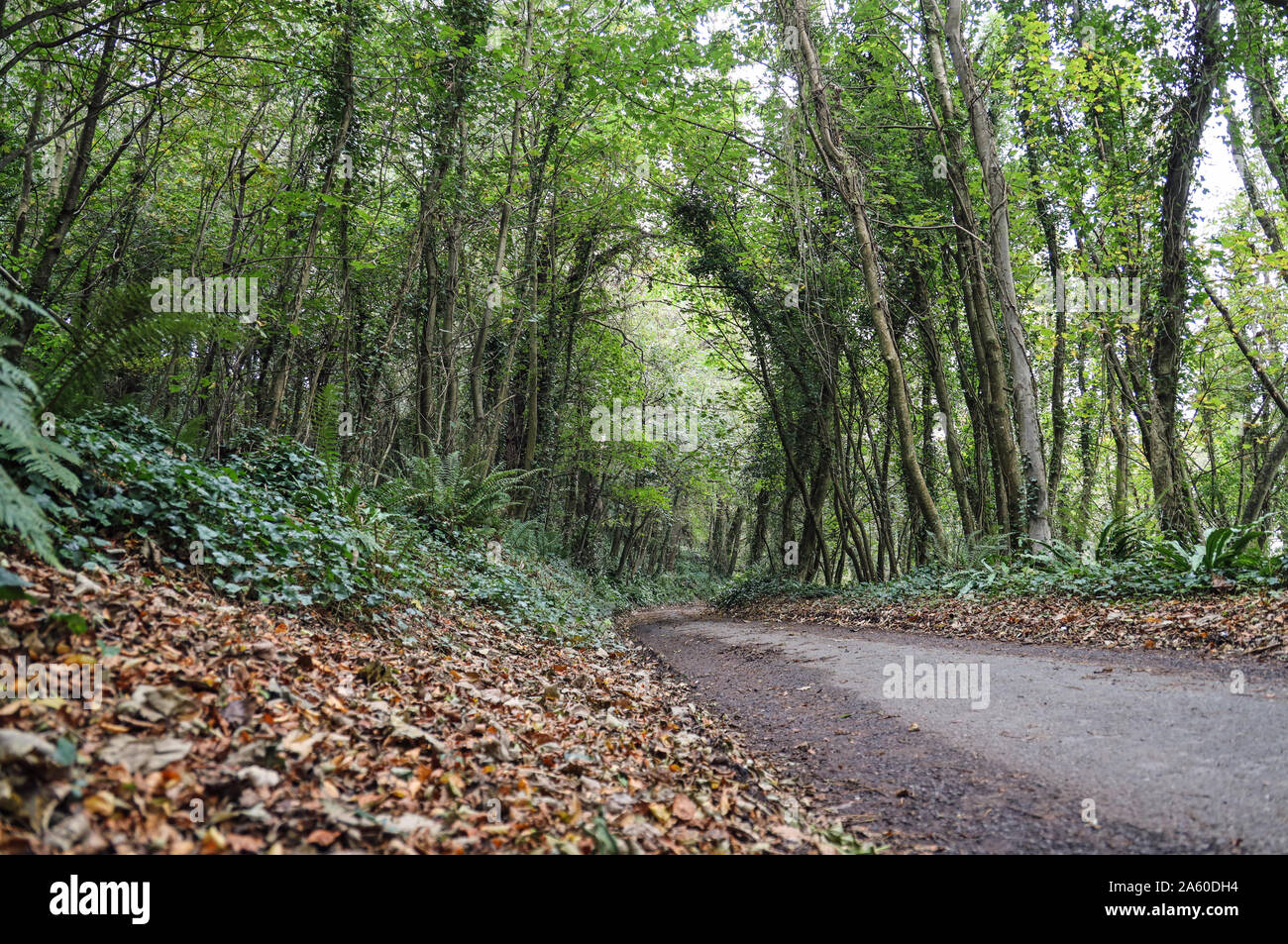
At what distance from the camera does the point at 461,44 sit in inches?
433

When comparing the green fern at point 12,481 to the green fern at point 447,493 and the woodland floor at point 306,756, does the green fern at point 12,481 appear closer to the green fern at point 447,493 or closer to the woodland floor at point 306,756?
the woodland floor at point 306,756

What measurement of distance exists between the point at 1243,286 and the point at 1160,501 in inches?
264

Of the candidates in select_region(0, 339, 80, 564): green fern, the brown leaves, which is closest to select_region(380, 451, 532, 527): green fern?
the brown leaves

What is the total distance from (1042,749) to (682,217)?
15259mm

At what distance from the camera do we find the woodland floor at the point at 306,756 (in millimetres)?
2111

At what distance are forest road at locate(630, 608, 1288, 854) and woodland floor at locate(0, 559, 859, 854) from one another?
0.53m

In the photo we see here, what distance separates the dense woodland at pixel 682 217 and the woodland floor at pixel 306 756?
2933mm

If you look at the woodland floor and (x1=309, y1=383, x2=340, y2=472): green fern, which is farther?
(x1=309, y1=383, x2=340, y2=472): green fern

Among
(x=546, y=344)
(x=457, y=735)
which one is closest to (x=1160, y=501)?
(x=457, y=735)

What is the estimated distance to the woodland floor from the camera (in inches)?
83.1

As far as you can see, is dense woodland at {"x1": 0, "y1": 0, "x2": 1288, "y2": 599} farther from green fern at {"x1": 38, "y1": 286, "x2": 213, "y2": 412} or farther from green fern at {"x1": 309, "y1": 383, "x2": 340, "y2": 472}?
green fern at {"x1": 38, "y1": 286, "x2": 213, "y2": 412}

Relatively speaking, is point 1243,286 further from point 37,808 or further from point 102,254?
point 102,254

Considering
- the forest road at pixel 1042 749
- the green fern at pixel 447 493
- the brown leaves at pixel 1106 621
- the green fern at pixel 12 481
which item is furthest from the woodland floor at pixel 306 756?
the green fern at pixel 447 493

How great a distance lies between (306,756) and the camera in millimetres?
2752
